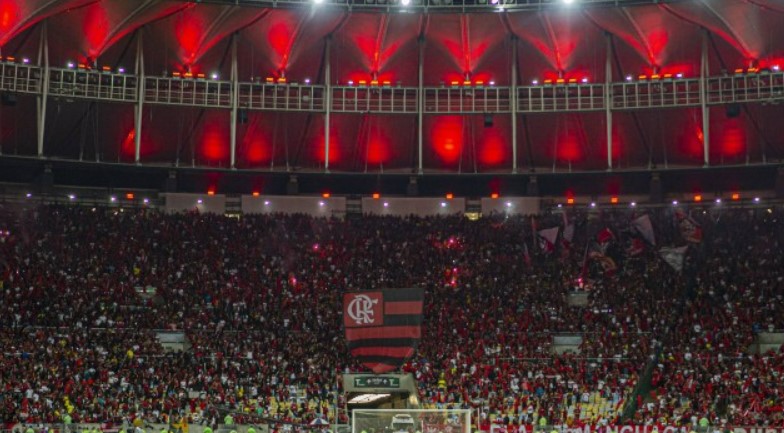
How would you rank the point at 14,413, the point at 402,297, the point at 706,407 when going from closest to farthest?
the point at 402,297, the point at 14,413, the point at 706,407

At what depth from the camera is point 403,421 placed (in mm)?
29156

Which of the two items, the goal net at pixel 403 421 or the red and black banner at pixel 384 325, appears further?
the red and black banner at pixel 384 325

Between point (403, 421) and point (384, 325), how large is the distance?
245cm

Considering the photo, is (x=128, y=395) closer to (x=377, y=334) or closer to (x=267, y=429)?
(x=267, y=429)

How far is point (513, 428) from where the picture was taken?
43.9 m

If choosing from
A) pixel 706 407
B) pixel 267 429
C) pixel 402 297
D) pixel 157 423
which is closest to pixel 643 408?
pixel 706 407

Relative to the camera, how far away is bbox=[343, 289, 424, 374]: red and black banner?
96.1 feet

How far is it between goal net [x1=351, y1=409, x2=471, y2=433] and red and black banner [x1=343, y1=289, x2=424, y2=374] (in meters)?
1.13

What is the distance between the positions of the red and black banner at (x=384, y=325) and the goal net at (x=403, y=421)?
3.70 feet

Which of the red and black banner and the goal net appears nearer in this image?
the goal net

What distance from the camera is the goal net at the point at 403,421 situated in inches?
1148

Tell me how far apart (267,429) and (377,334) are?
1350 centimetres

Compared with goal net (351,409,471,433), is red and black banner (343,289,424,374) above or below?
above

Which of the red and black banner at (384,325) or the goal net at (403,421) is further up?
the red and black banner at (384,325)
